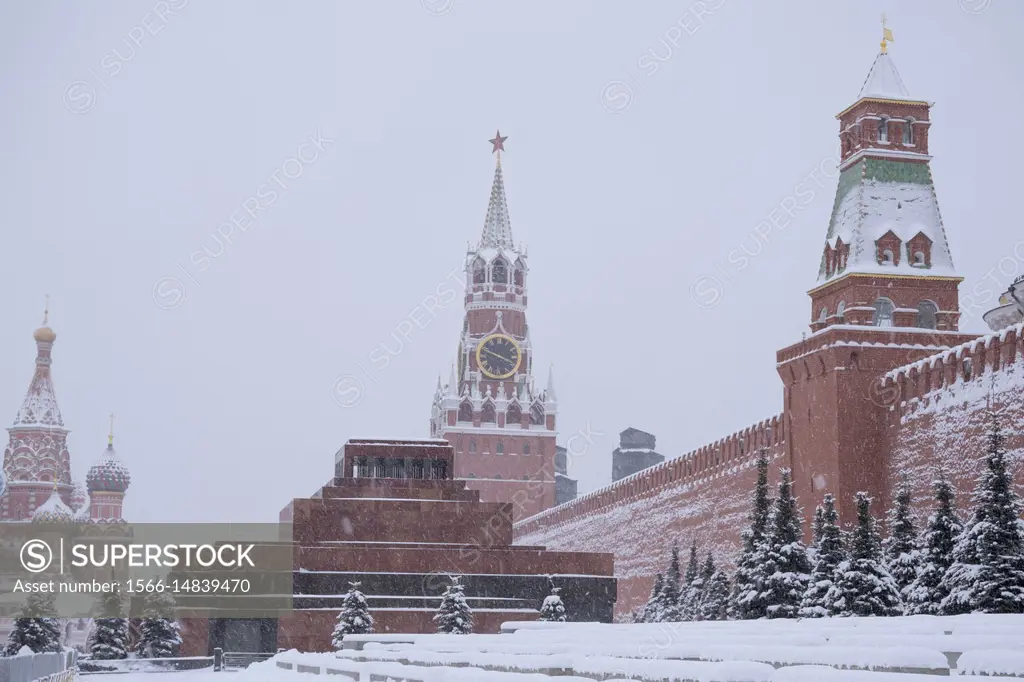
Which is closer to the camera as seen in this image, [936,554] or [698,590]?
[936,554]

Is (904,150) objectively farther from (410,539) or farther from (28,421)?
(28,421)

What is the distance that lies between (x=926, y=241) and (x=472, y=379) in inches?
2270

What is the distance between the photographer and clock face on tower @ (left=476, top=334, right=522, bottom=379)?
89.1m

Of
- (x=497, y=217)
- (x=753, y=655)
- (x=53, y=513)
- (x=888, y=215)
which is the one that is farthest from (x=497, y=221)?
(x=753, y=655)

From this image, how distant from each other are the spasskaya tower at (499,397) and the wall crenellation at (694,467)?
1779 centimetres

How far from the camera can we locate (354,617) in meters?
36.4

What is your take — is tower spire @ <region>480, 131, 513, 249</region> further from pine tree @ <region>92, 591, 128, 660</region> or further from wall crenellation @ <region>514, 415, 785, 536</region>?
pine tree @ <region>92, 591, 128, 660</region>

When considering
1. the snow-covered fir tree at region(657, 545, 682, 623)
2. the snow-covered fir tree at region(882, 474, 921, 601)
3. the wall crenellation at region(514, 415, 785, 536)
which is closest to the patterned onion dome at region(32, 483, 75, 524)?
the wall crenellation at region(514, 415, 785, 536)

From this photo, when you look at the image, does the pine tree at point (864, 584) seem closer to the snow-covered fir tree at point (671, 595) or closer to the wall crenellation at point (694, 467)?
the wall crenellation at point (694, 467)

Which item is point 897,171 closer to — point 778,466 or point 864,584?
point 778,466

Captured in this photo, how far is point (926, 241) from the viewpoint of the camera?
1292 inches

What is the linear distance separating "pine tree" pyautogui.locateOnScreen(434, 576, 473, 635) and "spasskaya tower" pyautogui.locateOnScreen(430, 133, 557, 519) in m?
50.6

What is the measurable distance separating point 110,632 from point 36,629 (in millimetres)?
2671

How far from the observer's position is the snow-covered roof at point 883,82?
3334 cm
